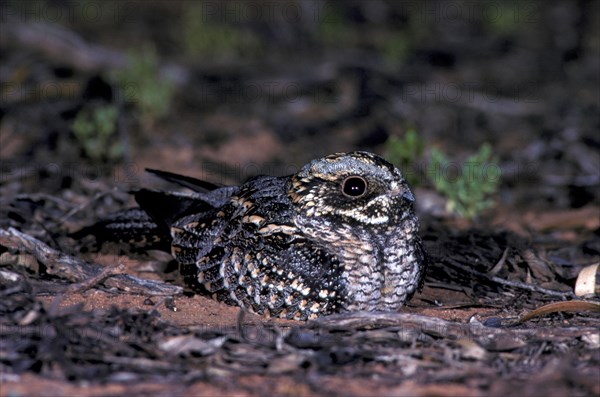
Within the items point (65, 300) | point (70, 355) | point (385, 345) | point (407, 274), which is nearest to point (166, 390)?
point (70, 355)

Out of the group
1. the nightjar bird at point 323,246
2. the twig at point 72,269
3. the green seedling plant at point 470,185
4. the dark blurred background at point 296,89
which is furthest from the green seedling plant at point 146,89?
the nightjar bird at point 323,246

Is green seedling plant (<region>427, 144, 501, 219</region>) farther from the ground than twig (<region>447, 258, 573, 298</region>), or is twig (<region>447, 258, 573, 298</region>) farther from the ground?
green seedling plant (<region>427, 144, 501, 219</region>)

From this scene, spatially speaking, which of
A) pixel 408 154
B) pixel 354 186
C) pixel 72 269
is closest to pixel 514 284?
pixel 354 186

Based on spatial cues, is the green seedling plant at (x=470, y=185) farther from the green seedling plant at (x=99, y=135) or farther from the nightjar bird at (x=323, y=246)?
the green seedling plant at (x=99, y=135)

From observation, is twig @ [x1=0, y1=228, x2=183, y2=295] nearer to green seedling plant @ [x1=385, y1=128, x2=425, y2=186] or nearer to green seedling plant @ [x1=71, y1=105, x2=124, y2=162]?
green seedling plant @ [x1=71, y1=105, x2=124, y2=162]

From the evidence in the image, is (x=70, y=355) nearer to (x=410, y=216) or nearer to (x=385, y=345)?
(x=385, y=345)

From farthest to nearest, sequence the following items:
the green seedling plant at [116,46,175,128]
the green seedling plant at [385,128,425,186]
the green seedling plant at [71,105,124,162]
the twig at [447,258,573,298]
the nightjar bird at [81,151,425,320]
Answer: the green seedling plant at [116,46,175,128], the green seedling plant at [71,105,124,162], the green seedling plant at [385,128,425,186], the twig at [447,258,573,298], the nightjar bird at [81,151,425,320]

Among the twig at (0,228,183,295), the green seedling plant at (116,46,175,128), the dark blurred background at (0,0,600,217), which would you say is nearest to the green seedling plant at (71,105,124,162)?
the dark blurred background at (0,0,600,217)
